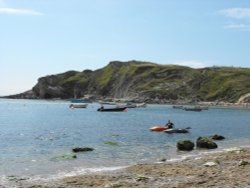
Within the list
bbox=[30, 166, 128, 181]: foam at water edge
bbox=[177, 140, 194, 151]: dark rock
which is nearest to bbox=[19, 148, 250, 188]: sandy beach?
bbox=[30, 166, 128, 181]: foam at water edge

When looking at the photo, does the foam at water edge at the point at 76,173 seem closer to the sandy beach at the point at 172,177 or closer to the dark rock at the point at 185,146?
the sandy beach at the point at 172,177

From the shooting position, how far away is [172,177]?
2736 centimetres

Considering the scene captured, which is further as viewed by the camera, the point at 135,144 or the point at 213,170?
the point at 135,144

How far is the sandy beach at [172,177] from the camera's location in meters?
24.6

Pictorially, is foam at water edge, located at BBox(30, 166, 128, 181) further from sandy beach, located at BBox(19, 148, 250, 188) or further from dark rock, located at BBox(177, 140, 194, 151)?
dark rock, located at BBox(177, 140, 194, 151)

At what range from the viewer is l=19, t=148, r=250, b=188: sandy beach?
24625 mm

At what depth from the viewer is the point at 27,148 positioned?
48.2 metres

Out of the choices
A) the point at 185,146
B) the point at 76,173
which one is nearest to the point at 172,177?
the point at 76,173

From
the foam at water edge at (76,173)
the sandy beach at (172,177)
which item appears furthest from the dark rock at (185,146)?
the foam at water edge at (76,173)

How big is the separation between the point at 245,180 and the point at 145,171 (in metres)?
8.27

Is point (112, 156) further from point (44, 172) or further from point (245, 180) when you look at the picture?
point (245, 180)

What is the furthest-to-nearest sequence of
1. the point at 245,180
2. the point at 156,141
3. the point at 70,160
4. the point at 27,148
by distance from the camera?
1. the point at 156,141
2. the point at 27,148
3. the point at 70,160
4. the point at 245,180

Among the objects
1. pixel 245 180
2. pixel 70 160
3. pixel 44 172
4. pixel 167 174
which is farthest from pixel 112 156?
pixel 245 180

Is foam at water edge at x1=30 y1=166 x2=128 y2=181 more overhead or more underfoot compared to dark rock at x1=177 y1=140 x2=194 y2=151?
more underfoot
